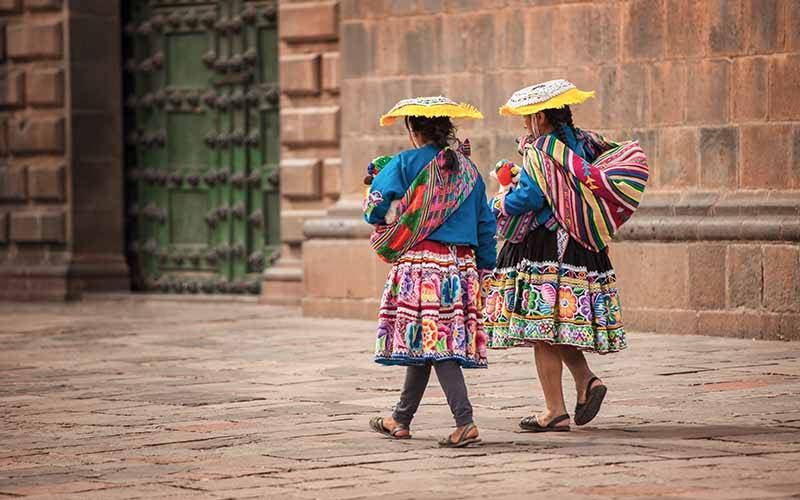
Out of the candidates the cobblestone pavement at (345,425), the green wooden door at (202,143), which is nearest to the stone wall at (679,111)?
the cobblestone pavement at (345,425)

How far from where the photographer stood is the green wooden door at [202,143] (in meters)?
16.5

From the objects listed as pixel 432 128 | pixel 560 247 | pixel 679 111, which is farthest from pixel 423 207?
pixel 679 111

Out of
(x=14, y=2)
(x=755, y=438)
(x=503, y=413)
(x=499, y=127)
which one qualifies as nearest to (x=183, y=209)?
(x=14, y=2)

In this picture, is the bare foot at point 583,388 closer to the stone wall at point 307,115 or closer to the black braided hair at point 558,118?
the black braided hair at point 558,118

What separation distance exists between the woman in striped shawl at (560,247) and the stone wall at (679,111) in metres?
3.94

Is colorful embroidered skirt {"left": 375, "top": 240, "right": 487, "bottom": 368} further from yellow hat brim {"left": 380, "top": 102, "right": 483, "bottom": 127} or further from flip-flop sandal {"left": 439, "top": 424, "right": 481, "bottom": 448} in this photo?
yellow hat brim {"left": 380, "top": 102, "right": 483, "bottom": 127}

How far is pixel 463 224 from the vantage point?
7.84 m

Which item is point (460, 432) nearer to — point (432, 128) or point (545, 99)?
point (432, 128)

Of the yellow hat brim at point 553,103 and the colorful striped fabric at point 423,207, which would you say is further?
the yellow hat brim at point 553,103

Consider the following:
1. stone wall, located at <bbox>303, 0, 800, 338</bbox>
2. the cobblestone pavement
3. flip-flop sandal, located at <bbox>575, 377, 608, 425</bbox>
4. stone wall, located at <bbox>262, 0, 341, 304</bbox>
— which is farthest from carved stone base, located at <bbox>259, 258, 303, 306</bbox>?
flip-flop sandal, located at <bbox>575, 377, 608, 425</bbox>

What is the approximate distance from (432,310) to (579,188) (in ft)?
3.23

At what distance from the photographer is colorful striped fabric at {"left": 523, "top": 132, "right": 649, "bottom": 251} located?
8141 mm

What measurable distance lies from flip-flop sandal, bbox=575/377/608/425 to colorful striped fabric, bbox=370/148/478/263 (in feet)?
3.51

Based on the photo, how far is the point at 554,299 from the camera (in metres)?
8.15
